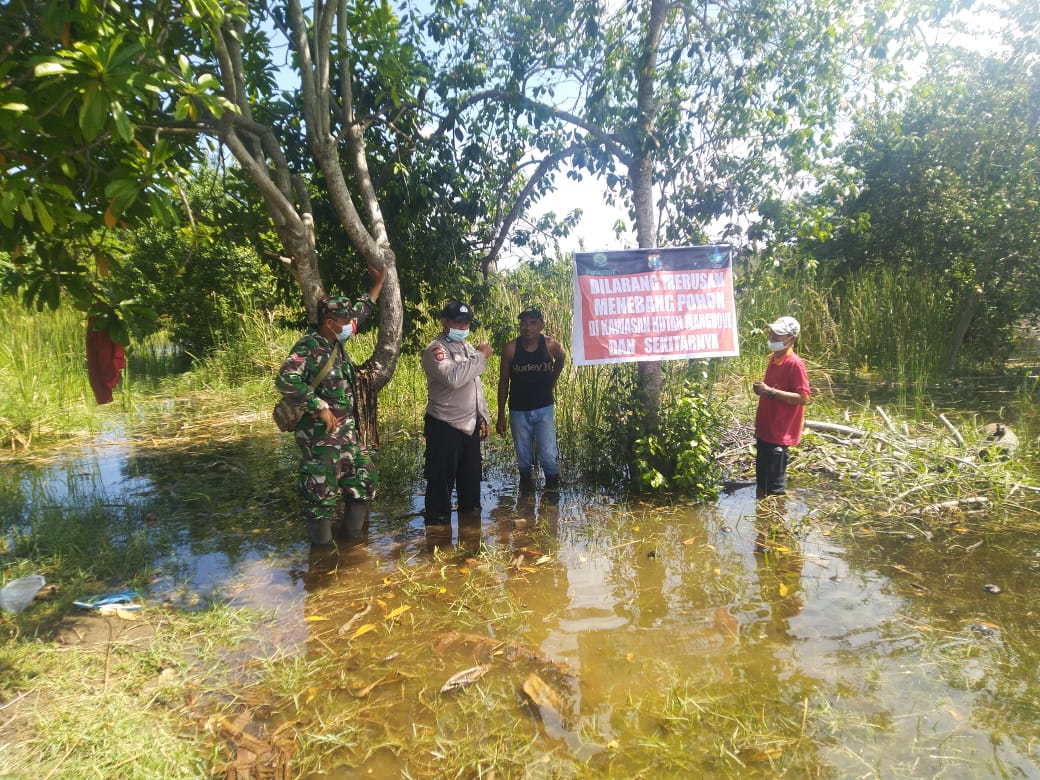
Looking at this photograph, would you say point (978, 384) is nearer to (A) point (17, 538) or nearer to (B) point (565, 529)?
(B) point (565, 529)

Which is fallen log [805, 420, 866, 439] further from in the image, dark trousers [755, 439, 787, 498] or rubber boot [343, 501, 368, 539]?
rubber boot [343, 501, 368, 539]

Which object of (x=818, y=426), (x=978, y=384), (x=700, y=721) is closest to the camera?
(x=700, y=721)

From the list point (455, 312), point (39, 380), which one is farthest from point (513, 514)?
point (39, 380)

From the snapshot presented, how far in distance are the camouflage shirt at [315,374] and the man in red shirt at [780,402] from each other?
9.28 ft

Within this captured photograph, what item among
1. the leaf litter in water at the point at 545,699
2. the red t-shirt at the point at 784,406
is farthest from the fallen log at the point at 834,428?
the leaf litter in water at the point at 545,699

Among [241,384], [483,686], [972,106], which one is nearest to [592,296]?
[483,686]

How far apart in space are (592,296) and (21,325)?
936 centimetres

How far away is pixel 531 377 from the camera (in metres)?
4.82

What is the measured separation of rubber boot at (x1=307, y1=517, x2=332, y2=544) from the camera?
156 inches

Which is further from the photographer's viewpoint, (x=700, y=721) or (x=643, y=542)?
(x=643, y=542)

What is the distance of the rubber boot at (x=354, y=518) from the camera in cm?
415

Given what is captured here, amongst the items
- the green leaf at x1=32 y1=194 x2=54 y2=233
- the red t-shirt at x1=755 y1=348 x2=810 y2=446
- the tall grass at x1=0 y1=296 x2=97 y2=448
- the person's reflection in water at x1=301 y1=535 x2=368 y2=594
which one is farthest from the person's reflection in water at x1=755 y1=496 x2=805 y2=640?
the tall grass at x1=0 y1=296 x2=97 y2=448

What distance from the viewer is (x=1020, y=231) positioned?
878 centimetres

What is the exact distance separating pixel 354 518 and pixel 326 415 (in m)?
0.92
